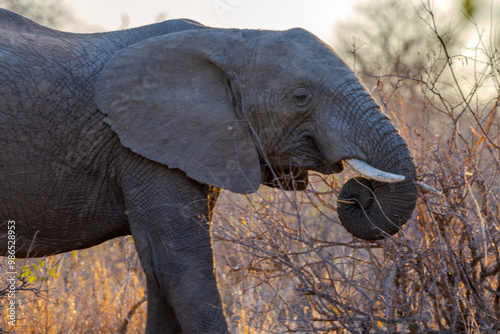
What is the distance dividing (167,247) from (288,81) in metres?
0.99

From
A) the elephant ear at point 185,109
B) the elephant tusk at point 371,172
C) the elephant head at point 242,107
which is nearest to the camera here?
the elephant tusk at point 371,172

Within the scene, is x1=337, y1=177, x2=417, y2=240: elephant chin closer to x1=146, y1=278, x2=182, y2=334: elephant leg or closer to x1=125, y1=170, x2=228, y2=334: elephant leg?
x1=125, y1=170, x2=228, y2=334: elephant leg

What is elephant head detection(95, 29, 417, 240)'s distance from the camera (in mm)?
3406

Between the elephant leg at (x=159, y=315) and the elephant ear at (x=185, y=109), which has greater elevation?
the elephant ear at (x=185, y=109)

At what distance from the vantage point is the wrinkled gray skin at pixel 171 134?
11.4 ft

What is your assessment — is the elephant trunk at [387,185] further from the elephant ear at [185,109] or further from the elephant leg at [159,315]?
the elephant leg at [159,315]

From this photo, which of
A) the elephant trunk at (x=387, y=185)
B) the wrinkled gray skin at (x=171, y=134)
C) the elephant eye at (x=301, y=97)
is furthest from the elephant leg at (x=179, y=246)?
the elephant trunk at (x=387, y=185)

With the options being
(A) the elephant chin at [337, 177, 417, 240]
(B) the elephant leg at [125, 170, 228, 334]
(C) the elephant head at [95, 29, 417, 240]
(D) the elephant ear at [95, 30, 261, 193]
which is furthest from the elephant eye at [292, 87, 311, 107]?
(B) the elephant leg at [125, 170, 228, 334]

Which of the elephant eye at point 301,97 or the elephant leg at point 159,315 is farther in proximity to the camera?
the elephant leg at point 159,315

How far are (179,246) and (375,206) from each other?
95cm

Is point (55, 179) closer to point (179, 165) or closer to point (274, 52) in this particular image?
point (179, 165)

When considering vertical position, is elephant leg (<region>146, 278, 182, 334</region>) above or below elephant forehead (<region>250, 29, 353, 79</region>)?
below

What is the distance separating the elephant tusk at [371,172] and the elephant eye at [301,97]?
34 centimetres

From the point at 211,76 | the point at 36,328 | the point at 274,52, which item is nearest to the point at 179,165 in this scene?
the point at 211,76
